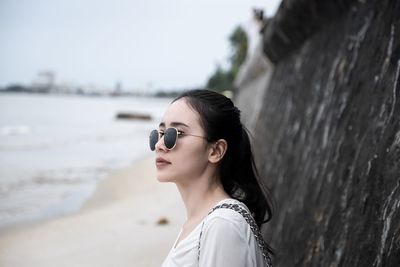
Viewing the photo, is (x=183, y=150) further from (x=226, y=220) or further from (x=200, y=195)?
(x=226, y=220)

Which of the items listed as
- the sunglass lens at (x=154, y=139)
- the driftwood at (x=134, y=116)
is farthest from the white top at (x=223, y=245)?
the driftwood at (x=134, y=116)

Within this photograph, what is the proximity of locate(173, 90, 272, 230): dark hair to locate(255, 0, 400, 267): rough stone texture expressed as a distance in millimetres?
388

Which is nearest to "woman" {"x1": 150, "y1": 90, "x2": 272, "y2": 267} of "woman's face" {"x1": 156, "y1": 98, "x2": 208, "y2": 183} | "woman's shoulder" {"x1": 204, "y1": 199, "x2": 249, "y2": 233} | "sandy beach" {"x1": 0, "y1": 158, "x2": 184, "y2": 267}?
"woman's face" {"x1": 156, "y1": 98, "x2": 208, "y2": 183}

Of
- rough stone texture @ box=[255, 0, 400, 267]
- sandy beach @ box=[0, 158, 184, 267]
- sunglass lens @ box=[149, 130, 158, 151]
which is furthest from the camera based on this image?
sandy beach @ box=[0, 158, 184, 267]

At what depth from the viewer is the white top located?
4.28ft

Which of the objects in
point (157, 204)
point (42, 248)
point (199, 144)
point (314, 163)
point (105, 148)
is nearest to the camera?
point (199, 144)

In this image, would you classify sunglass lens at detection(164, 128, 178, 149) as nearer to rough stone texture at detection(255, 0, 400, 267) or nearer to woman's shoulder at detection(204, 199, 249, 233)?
woman's shoulder at detection(204, 199, 249, 233)

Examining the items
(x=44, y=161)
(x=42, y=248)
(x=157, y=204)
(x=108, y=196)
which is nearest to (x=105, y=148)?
(x=44, y=161)

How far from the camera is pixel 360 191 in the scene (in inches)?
73.0

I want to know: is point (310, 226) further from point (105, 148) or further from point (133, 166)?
point (105, 148)

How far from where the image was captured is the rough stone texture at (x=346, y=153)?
1652mm

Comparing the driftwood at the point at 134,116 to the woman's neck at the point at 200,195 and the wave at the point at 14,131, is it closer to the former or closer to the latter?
the wave at the point at 14,131

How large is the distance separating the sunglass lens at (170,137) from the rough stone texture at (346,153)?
2.49 feet

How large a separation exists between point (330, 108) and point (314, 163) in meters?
Answer: 0.33
